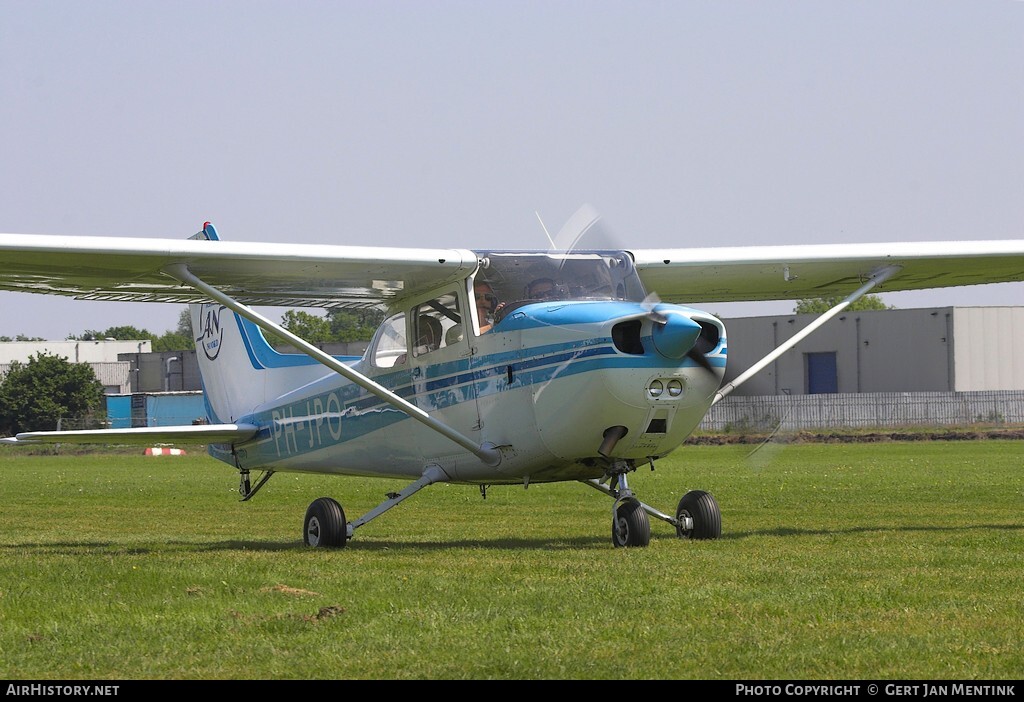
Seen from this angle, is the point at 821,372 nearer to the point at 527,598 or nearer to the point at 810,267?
the point at 810,267

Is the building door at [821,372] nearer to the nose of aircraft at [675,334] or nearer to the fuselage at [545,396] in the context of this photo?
the fuselage at [545,396]

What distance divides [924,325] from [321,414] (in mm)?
53529

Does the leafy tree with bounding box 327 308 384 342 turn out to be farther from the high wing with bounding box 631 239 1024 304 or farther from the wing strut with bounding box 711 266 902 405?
the wing strut with bounding box 711 266 902 405

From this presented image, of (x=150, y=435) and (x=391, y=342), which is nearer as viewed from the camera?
(x=391, y=342)

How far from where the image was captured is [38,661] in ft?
22.5

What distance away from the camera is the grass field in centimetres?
663

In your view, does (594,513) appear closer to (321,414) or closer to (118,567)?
(321,414)

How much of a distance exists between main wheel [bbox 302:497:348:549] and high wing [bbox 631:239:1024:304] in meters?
3.77

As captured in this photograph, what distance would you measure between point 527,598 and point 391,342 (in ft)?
19.8

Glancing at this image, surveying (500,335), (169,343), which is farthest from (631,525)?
(169,343)

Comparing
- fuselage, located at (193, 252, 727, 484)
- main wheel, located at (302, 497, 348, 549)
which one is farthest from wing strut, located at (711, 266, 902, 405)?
main wheel, located at (302, 497, 348, 549)

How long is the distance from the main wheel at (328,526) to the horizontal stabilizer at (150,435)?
296 cm

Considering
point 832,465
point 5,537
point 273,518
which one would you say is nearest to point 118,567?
point 5,537

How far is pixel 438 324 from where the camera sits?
44.1 feet
